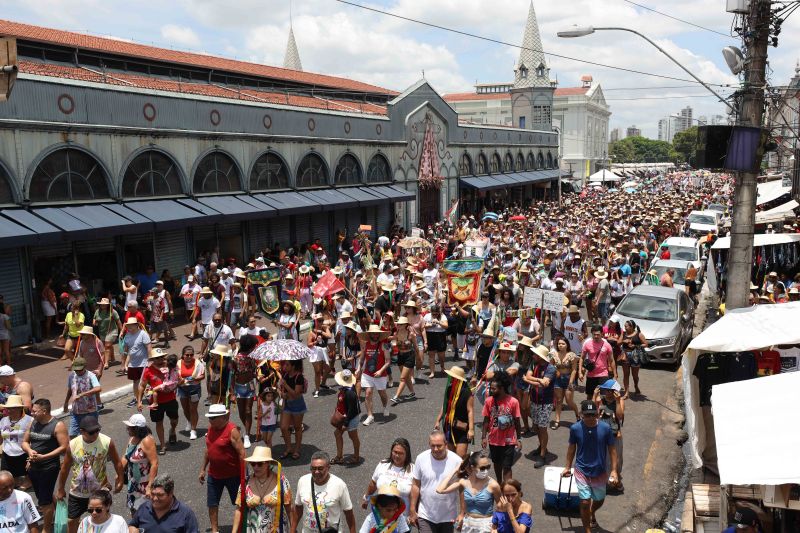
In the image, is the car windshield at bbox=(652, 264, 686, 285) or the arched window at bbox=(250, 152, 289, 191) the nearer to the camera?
the car windshield at bbox=(652, 264, 686, 285)

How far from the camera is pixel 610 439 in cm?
716

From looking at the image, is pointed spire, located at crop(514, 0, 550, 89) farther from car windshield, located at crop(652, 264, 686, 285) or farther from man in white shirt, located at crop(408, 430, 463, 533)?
man in white shirt, located at crop(408, 430, 463, 533)

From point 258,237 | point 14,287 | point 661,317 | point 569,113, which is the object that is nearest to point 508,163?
point 258,237

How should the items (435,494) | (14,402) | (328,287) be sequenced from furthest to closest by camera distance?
(328,287), (14,402), (435,494)

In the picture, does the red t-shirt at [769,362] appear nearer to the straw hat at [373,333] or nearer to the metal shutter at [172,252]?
the straw hat at [373,333]

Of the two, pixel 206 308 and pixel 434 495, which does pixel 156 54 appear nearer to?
Answer: pixel 206 308

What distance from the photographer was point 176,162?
68.6 feet

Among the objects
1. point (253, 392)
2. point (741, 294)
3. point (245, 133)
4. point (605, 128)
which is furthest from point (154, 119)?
point (605, 128)

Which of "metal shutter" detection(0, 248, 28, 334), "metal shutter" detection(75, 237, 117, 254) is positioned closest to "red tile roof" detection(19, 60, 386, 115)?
"metal shutter" detection(75, 237, 117, 254)

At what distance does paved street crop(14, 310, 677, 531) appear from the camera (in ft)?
26.0

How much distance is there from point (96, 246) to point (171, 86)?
9.31 meters

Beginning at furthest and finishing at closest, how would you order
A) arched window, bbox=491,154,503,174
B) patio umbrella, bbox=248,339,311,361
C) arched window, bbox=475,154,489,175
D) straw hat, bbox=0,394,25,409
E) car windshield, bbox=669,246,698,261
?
arched window, bbox=491,154,503,174, arched window, bbox=475,154,489,175, car windshield, bbox=669,246,698,261, patio umbrella, bbox=248,339,311,361, straw hat, bbox=0,394,25,409

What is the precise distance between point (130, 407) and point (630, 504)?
8115 millimetres

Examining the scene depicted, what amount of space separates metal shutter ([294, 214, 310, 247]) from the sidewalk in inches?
358
